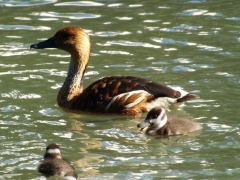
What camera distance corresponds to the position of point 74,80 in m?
12.7

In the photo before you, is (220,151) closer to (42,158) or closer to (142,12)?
(42,158)

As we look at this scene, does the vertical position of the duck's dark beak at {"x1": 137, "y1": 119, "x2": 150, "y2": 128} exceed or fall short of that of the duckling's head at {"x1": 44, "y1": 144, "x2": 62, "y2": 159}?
it falls short

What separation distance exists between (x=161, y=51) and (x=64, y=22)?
2448 mm

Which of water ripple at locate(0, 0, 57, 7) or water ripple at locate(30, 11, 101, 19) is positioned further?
water ripple at locate(0, 0, 57, 7)

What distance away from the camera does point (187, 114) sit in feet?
38.3

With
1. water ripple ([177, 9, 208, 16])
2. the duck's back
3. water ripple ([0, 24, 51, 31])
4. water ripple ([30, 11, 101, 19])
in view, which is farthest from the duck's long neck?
water ripple ([177, 9, 208, 16])

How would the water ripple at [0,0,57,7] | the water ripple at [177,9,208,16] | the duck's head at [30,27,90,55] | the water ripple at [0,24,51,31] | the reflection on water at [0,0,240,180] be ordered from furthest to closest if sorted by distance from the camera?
the water ripple at [0,0,57,7] < the water ripple at [177,9,208,16] < the water ripple at [0,24,51,31] < the duck's head at [30,27,90,55] < the reflection on water at [0,0,240,180]

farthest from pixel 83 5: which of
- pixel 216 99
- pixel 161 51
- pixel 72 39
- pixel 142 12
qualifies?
pixel 216 99

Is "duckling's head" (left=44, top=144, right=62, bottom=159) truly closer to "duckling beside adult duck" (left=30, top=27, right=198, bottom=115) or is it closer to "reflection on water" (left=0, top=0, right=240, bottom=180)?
"reflection on water" (left=0, top=0, right=240, bottom=180)

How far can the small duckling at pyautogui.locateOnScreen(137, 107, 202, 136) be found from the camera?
10812mm

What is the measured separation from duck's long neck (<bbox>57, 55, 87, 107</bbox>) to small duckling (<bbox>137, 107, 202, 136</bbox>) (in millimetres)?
1717

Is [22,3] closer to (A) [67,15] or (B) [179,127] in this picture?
(A) [67,15]

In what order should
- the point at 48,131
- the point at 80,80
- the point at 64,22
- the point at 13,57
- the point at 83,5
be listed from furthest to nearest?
the point at 83,5
the point at 64,22
the point at 13,57
the point at 80,80
the point at 48,131

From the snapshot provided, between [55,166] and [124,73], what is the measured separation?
4.40 m
